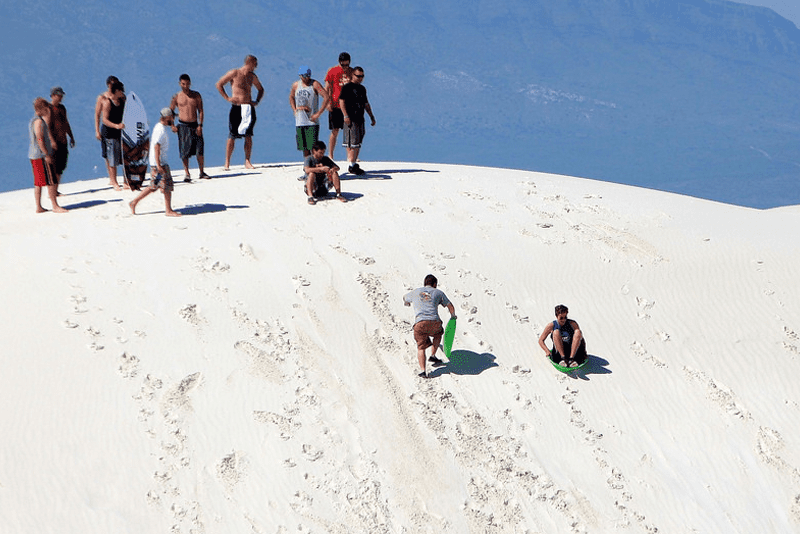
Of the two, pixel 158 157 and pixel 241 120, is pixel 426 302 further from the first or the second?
pixel 241 120

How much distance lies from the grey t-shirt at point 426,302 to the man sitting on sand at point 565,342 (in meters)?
1.20

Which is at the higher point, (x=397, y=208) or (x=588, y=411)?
(x=397, y=208)

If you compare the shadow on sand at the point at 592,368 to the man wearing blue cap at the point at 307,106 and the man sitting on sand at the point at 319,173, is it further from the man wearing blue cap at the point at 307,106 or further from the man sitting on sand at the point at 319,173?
the man wearing blue cap at the point at 307,106

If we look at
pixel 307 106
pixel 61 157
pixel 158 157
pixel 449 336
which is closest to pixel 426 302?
pixel 449 336

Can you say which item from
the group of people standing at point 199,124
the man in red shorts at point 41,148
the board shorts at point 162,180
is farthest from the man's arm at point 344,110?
the man in red shorts at point 41,148

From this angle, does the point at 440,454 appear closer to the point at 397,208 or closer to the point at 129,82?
the point at 397,208

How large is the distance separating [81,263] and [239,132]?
373cm

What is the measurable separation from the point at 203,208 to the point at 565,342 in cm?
523

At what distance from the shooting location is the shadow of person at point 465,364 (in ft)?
26.2

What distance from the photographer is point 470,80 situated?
106 metres

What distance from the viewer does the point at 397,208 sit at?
432 inches

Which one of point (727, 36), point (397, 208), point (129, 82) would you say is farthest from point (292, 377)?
point (727, 36)

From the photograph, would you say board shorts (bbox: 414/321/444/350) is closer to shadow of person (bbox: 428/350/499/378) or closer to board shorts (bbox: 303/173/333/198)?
shadow of person (bbox: 428/350/499/378)

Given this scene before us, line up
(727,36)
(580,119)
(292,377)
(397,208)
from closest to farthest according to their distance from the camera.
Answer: (292,377) < (397,208) < (580,119) < (727,36)
